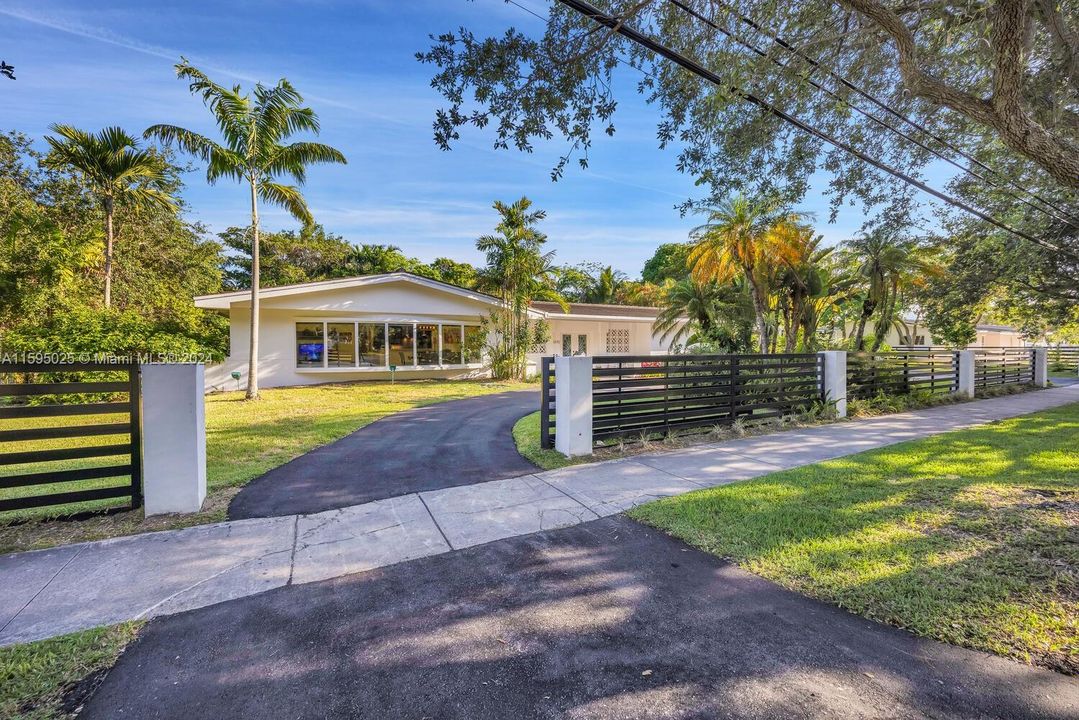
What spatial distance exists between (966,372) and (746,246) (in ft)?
27.7

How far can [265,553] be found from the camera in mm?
3549

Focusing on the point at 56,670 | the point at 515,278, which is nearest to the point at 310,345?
the point at 515,278

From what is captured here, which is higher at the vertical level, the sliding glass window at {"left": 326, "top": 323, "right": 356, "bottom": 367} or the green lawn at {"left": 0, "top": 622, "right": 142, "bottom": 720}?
the sliding glass window at {"left": 326, "top": 323, "right": 356, "bottom": 367}

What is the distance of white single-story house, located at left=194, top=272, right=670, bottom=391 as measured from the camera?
1525cm

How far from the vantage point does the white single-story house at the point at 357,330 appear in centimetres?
1525

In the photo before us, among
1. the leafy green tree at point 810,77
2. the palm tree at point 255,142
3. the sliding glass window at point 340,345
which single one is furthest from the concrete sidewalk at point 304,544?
the sliding glass window at point 340,345

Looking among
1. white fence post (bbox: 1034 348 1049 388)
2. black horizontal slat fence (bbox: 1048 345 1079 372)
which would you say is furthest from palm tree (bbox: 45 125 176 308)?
black horizontal slat fence (bbox: 1048 345 1079 372)

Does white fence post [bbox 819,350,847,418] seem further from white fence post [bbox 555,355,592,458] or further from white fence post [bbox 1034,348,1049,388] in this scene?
white fence post [bbox 1034,348,1049,388]

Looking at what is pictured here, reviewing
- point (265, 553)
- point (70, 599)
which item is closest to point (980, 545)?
point (265, 553)

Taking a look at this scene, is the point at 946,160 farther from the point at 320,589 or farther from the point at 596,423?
the point at 320,589

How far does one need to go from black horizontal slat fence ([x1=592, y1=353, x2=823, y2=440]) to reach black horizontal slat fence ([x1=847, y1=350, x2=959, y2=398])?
1.98 m

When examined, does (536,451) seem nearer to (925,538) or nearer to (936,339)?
(925,538)

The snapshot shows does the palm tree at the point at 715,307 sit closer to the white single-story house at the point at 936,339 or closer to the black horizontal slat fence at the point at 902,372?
the black horizontal slat fence at the point at 902,372

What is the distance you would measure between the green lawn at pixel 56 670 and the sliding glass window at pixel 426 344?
15.4 meters
